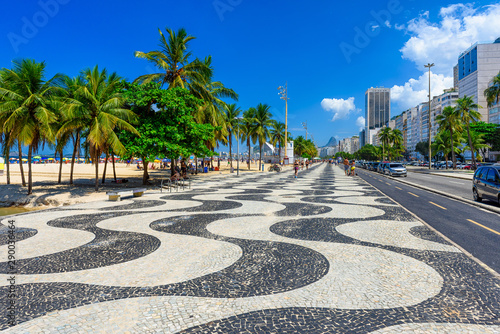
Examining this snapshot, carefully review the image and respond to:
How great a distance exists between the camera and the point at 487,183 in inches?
444

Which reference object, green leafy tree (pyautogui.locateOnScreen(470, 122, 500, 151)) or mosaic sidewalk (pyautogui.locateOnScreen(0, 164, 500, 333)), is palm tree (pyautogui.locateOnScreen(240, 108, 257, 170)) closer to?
mosaic sidewalk (pyautogui.locateOnScreen(0, 164, 500, 333))

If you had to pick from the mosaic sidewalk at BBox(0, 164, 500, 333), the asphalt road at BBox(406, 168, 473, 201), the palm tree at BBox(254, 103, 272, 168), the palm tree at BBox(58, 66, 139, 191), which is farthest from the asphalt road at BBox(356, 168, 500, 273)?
the palm tree at BBox(254, 103, 272, 168)

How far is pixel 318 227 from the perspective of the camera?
25.5ft

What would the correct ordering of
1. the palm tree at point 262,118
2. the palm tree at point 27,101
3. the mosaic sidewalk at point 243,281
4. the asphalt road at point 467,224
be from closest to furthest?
the mosaic sidewalk at point 243,281 < the asphalt road at point 467,224 < the palm tree at point 27,101 < the palm tree at point 262,118

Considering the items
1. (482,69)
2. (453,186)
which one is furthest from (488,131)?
(482,69)

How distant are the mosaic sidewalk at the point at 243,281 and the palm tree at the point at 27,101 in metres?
8.59

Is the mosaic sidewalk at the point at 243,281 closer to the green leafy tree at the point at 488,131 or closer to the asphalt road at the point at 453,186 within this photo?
the asphalt road at the point at 453,186

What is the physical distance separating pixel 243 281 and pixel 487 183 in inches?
466

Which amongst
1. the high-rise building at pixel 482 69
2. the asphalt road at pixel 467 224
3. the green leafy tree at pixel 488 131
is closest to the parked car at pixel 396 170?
the asphalt road at pixel 467 224

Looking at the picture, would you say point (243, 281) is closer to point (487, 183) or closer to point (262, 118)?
point (487, 183)

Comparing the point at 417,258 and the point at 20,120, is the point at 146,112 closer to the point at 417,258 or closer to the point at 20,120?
the point at 20,120

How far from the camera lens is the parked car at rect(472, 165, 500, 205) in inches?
422

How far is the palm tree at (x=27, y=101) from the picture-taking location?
1398cm

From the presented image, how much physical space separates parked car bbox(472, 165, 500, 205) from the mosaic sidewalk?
210 inches
